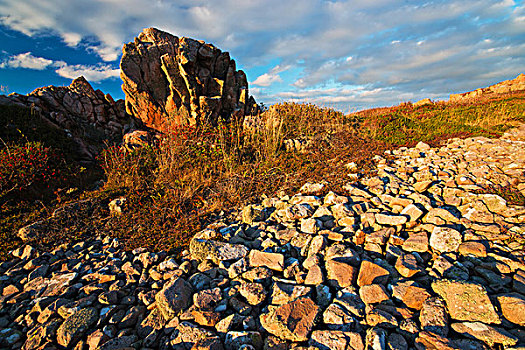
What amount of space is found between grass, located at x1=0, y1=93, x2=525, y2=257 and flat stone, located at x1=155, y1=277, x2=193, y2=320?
3.45 feet

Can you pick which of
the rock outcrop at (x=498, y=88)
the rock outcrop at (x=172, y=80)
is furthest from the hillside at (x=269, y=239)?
the rock outcrop at (x=498, y=88)

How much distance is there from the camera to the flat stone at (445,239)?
10.0ft

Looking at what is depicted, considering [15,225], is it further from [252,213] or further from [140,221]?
[252,213]

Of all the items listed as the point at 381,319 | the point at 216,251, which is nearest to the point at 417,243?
the point at 381,319

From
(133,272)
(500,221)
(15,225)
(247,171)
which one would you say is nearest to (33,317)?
(133,272)

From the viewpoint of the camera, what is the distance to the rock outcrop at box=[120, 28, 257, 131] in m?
9.29

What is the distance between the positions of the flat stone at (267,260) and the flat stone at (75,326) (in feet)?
6.23

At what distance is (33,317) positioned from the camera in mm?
2762

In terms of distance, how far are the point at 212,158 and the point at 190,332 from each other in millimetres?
4357

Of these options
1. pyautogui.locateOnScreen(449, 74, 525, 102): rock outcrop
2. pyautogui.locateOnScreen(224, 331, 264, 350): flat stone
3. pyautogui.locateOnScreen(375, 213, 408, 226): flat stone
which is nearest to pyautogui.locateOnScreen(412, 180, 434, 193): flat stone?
pyautogui.locateOnScreen(375, 213, 408, 226): flat stone

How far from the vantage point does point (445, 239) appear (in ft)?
10.3

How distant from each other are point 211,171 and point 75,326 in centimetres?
376

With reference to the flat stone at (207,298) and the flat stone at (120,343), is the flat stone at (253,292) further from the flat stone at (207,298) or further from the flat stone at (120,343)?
the flat stone at (120,343)

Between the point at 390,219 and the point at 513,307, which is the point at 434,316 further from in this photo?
the point at 390,219
